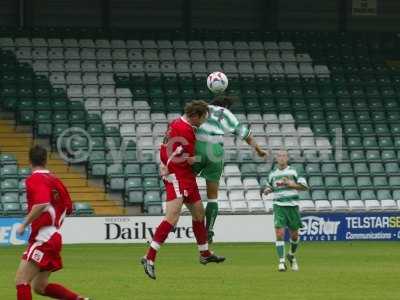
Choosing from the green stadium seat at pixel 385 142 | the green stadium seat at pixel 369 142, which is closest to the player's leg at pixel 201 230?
the green stadium seat at pixel 369 142

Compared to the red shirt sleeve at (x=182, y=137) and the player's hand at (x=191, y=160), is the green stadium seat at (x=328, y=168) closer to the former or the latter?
the player's hand at (x=191, y=160)

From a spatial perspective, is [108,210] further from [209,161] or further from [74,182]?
[209,161]

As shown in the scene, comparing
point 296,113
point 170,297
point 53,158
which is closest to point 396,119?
point 296,113

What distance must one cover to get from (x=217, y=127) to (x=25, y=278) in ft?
16.7

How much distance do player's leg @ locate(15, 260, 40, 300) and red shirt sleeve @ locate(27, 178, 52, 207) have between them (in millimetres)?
658

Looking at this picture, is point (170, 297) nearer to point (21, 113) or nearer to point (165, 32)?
point (21, 113)

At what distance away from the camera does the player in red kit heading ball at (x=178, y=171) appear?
1488cm

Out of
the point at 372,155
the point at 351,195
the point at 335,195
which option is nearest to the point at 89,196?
the point at 335,195

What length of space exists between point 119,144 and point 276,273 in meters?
14.1

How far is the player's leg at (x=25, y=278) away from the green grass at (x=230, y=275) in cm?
233

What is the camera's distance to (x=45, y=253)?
11.4 meters

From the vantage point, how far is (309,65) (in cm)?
3688

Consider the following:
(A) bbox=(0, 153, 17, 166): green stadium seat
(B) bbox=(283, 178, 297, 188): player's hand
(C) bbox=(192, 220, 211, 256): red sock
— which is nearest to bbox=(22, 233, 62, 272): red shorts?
(C) bbox=(192, 220, 211, 256): red sock

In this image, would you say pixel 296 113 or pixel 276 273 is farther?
pixel 296 113
